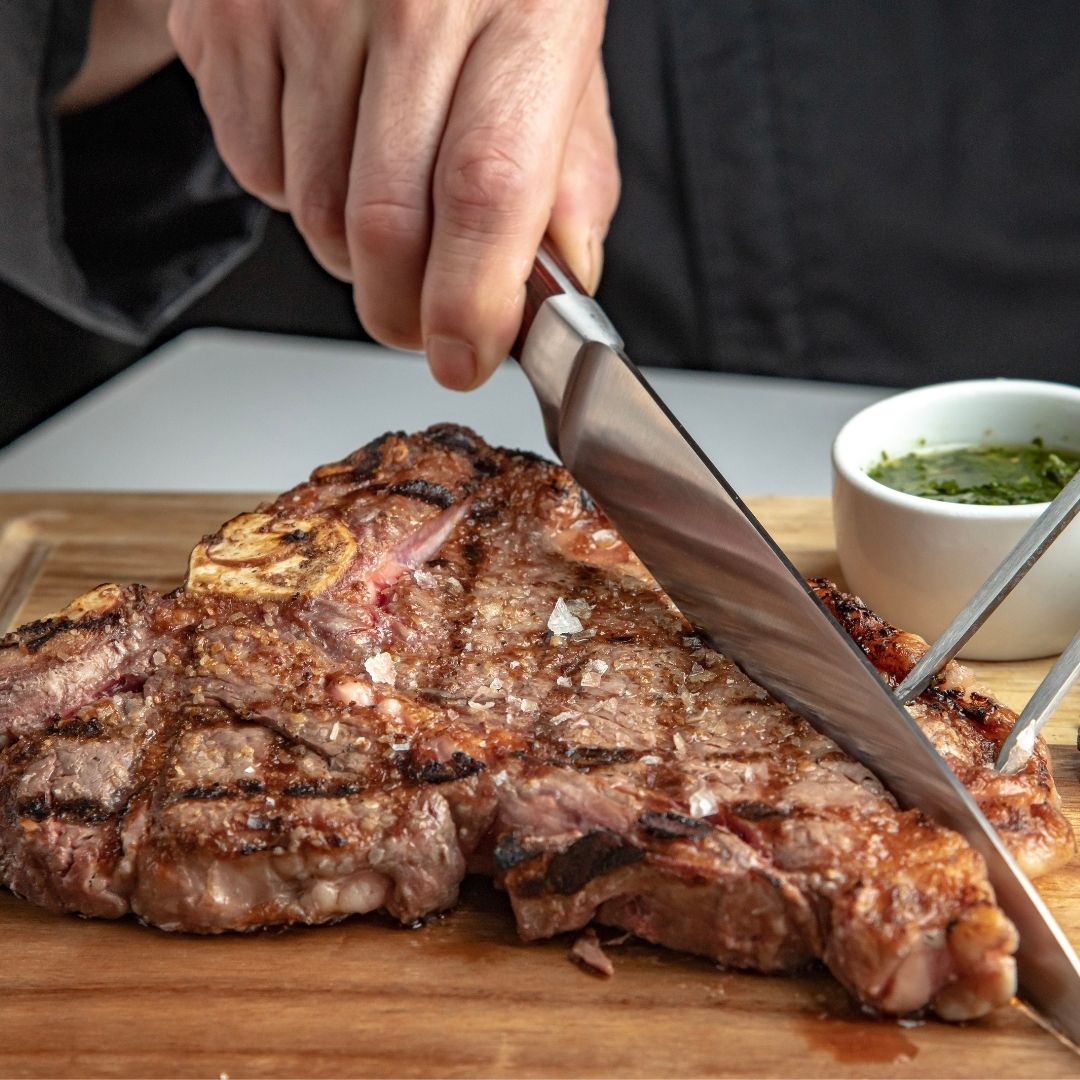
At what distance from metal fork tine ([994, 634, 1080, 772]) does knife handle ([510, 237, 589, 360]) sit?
47.5 inches

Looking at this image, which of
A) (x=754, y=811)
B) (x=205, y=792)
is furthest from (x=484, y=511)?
(x=754, y=811)

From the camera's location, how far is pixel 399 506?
9.75ft

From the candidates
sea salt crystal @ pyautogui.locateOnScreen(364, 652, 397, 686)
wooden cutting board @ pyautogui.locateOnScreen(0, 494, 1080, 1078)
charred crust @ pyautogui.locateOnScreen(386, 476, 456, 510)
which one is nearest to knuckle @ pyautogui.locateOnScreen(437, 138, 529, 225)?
charred crust @ pyautogui.locateOnScreen(386, 476, 456, 510)

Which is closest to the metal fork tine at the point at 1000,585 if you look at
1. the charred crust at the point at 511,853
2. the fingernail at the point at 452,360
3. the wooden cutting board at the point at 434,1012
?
the wooden cutting board at the point at 434,1012

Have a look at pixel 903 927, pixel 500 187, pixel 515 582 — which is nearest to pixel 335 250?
pixel 500 187

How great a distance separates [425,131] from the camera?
2.90m

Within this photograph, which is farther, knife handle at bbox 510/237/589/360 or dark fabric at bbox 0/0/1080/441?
dark fabric at bbox 0/0/1080/441

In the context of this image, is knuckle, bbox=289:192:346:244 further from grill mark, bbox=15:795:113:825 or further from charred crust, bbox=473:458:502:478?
grill mark, bbox=15:795:113:825

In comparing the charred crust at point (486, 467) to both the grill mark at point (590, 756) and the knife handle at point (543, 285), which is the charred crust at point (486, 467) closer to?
the knife handle at point (543, 285)

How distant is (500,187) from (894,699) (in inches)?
50.5

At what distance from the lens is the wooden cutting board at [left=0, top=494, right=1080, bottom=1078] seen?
211cm

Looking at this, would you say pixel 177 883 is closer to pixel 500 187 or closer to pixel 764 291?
pixel 500 187

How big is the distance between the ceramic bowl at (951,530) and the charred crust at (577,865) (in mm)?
1234

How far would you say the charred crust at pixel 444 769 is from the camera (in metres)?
2.35
